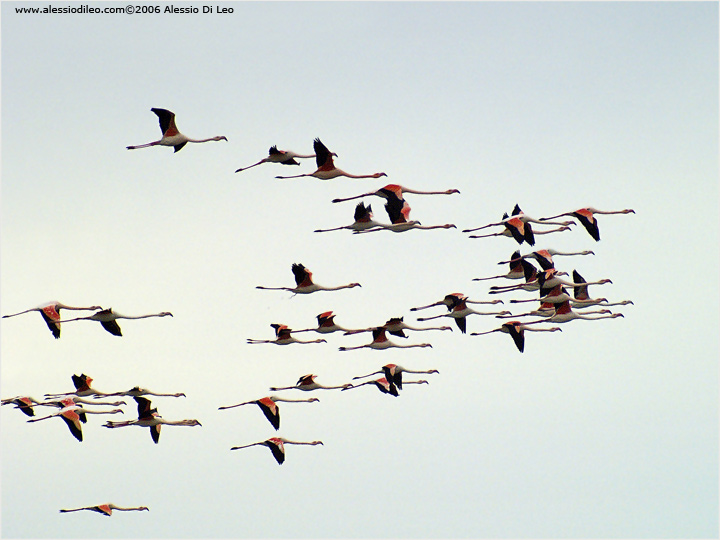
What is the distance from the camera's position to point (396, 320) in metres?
49.1

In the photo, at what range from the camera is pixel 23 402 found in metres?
49.5

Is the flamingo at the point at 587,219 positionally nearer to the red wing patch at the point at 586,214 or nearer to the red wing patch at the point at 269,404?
the red wing patch at the point at 586,214

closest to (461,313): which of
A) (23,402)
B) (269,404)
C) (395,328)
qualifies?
(395,328)

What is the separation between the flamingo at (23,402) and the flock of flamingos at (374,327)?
4 centimetres

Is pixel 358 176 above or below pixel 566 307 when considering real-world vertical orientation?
above

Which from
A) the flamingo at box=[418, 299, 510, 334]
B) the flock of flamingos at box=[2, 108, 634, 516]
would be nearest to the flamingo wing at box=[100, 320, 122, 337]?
the flock of flamingos at box=[2, 108, 634, 516]

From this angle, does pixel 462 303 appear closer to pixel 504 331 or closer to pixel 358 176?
pixel 504 331

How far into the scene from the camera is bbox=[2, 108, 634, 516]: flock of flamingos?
145 ft

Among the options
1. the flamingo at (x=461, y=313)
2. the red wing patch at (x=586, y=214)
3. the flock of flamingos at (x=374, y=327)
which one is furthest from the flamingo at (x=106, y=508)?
the red wing patch at (x=586, y=214)

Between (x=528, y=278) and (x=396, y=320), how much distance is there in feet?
18.7

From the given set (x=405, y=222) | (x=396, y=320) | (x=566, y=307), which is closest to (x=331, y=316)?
(x=396, y=320)

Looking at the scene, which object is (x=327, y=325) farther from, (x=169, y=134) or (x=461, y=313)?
(x=169, y=134)

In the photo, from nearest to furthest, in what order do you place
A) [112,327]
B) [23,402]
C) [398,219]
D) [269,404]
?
[398,219], [112,327], [269,404], [23,402]

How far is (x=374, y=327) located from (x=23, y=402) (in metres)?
13.6
